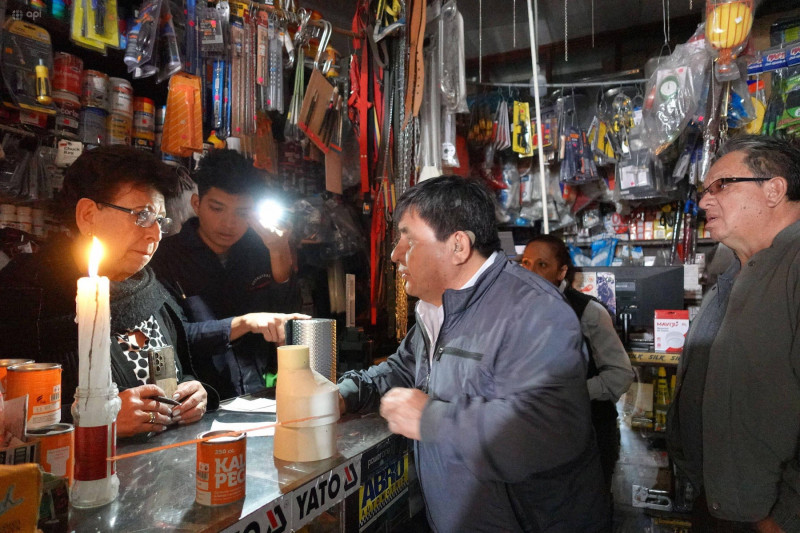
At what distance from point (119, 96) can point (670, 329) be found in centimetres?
355

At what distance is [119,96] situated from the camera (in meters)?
2.12

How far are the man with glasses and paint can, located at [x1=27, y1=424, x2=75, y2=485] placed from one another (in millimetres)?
1873

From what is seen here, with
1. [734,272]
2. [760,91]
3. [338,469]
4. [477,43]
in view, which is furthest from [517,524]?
[477,43]

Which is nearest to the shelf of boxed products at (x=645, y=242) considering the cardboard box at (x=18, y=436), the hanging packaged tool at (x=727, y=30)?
the hanging packaged tool at (x=727, y=30)

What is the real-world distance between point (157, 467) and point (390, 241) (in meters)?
1.91

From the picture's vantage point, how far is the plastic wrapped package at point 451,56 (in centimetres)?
284

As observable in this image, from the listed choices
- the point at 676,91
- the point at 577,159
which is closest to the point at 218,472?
the point at 676,91

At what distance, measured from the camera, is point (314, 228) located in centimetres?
336

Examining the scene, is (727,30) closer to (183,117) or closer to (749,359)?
(749,359)

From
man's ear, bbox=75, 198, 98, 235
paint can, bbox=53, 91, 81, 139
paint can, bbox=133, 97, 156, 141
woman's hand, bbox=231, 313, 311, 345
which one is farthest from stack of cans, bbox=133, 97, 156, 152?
woman's hand, bbox=231, 313, 311, 345

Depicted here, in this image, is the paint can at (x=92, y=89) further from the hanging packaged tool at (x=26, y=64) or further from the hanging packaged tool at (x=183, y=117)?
the hanging packaged tool at (x=183, y=117)

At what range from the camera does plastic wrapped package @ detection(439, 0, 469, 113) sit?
284 cm

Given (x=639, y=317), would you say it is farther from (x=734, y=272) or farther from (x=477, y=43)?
(x=477, y=43)

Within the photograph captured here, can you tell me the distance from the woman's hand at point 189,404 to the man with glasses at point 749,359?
5.66 feet
